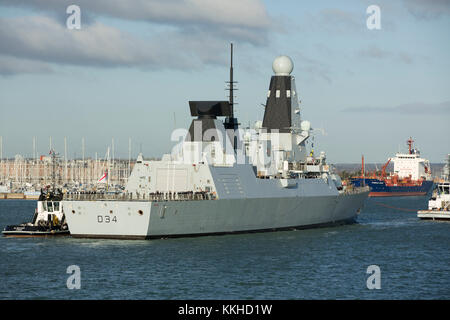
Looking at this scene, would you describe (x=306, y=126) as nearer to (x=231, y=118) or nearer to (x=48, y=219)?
(x=231, y=118)

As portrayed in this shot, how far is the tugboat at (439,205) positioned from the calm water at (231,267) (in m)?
14.5

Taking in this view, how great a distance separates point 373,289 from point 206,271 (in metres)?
7.11

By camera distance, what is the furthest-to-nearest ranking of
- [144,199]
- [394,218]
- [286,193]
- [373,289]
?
1. [394,218]
2. [286,193]
3. [144,199]
4. [373,289]

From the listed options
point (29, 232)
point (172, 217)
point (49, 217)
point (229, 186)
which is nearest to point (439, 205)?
point (229, 186)

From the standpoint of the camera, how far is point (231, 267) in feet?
98.9

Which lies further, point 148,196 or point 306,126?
point 306,126

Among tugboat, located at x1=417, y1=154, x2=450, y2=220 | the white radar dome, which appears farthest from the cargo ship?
the white radar dome

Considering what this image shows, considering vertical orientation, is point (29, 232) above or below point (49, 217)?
below

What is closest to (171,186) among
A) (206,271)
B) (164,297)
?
(206,271)

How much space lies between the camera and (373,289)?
25.9 meters

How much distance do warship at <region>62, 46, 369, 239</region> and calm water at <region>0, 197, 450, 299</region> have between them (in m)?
1.07

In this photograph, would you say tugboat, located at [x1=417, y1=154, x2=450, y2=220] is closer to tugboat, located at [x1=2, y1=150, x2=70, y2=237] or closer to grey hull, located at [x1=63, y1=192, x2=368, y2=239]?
grey hull, located at [x1=63, y1=192, x2=368, y2=239]

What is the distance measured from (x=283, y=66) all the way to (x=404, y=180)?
75.6 meters
